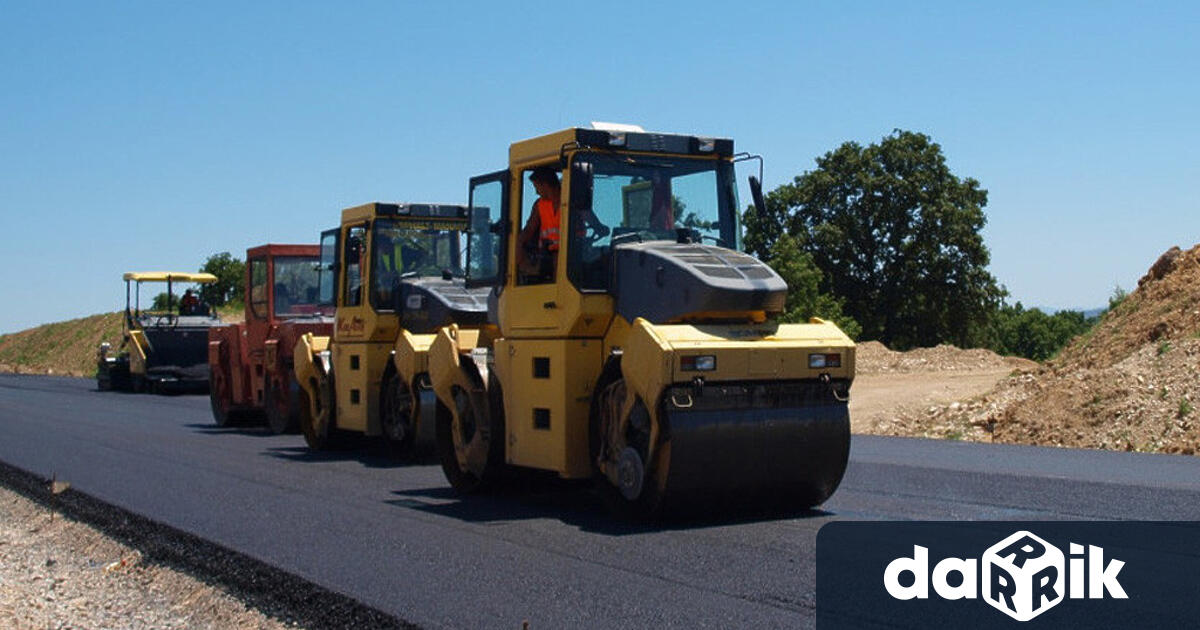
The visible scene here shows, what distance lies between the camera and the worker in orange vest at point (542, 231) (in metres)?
9.93

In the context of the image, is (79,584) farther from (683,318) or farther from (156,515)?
(683,318)

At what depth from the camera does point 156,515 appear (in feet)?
34.1

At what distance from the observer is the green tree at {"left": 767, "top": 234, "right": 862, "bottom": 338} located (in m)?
45.6

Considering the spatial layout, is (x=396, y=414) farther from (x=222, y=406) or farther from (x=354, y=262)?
(x=222, y=406)

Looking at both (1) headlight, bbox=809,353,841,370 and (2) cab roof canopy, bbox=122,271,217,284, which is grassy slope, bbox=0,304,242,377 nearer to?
(2) cab roof canopy, bbox=122,271,217,284

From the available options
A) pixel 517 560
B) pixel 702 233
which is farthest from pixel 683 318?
pixel 517 560

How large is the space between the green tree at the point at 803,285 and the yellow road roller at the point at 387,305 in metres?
29.2

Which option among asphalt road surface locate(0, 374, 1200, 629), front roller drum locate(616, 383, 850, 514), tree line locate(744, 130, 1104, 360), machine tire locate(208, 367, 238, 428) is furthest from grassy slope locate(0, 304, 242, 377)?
front roller drum locate(616, 383, 850, 514)

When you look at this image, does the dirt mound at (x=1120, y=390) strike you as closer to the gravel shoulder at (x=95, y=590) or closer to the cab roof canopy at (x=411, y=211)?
the cab roof canopy at (x=411, y=211)

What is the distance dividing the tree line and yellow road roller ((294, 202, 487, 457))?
37.3m

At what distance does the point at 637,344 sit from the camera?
8711 mm

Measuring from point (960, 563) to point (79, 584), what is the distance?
5.37 meters

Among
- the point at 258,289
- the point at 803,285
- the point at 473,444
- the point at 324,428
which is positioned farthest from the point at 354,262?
the point at 803,285

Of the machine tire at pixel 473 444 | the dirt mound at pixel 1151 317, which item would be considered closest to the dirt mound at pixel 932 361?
the dirt mound at pixel 1151 317
